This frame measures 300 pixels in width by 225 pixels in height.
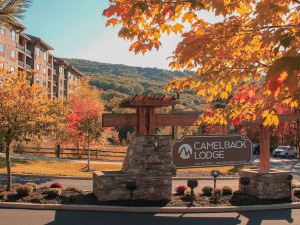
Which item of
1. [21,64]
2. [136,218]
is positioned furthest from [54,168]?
[21,64]

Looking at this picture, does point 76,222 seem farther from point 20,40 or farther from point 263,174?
point 20,40

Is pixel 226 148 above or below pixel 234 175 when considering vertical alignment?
above

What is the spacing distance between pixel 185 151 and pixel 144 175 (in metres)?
1.98

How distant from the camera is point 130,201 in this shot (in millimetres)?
13773

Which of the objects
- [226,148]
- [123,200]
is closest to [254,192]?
[226,148]

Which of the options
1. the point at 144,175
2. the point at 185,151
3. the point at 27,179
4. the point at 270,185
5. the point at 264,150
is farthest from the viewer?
the point at 27,179

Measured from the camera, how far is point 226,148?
15922 millimetres

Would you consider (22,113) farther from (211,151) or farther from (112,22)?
(112,22)

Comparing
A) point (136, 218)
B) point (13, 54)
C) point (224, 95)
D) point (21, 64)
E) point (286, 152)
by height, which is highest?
point (13, 54)

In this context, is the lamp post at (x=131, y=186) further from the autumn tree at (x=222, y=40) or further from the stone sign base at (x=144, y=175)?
the autumn tree at (x=222, y=40)

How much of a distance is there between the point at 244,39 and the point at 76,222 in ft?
24.7

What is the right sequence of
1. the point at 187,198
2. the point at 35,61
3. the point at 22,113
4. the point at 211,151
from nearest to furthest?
the point at 187,198 < the point at 22,113 < the point at 211,151 < the point at 35,61

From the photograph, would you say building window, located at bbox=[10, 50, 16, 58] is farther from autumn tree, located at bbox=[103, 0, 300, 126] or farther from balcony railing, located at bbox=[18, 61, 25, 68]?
autumn tree, located at bbox=[103, 0, 300, 126]

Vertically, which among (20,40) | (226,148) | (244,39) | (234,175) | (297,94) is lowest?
(234,175)
